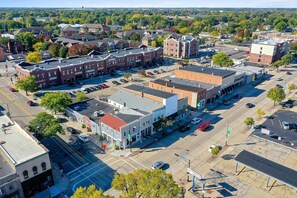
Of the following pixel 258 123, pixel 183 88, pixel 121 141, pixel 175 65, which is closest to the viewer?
pixel 121 141

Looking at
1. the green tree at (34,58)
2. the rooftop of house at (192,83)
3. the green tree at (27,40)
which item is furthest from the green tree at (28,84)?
the green tree at (27,40)

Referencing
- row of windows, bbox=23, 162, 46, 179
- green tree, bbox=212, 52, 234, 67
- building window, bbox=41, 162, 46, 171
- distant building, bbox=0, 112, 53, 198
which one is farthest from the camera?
green tree, bbox=212, 52, 234, 67

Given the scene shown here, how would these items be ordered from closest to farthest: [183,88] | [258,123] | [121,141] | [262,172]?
[262,172]
[121,141]
[258,123]
[183,88]

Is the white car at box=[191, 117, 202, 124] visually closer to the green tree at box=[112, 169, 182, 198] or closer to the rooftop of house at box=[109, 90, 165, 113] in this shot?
the rooftop of house at box=[109, 90, 165, 113]

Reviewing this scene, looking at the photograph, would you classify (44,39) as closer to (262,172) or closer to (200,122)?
(200,122)

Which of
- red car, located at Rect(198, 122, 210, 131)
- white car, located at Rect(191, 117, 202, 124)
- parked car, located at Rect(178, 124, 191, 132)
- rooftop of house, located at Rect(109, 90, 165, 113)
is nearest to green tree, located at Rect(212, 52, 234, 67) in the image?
white car, located at Rect(191, 117, 202, 124)

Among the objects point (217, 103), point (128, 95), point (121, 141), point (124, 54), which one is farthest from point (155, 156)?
point (124, 54)

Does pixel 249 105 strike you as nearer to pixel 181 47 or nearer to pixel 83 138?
pixel 83 138
